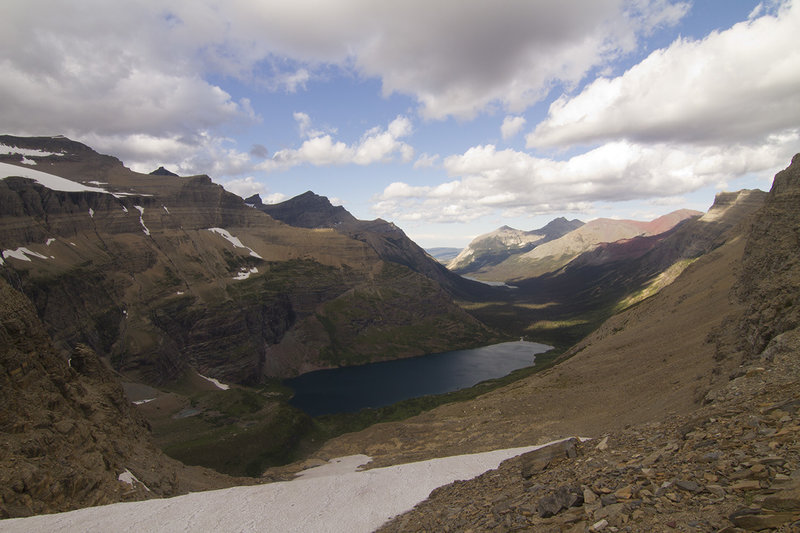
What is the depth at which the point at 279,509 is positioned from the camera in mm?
24438

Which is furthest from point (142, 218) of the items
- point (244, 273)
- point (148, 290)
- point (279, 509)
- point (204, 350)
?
point (279, 509)

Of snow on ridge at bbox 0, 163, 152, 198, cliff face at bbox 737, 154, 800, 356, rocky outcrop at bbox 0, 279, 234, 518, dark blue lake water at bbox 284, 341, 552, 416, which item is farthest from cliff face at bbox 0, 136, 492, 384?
cliff face at bbox 737, 154, 800, 356

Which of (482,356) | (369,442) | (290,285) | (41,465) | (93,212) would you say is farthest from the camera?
(290,285)

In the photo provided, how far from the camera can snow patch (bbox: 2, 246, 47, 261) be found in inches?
4738

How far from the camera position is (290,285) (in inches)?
7825

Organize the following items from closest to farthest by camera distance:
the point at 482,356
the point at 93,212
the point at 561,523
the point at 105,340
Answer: the point at 561,523
the point at 105,340
the point at 93,212
the point at 482,356

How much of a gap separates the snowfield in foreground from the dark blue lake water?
9781 cm

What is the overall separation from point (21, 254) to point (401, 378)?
12921 centimetres

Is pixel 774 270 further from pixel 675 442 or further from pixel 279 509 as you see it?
pixel 279 509

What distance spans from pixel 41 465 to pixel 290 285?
17458 cm

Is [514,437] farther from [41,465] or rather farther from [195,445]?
[195,445]

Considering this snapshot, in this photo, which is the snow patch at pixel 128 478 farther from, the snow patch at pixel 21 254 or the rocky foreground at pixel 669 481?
the snow patch at pixel 21 254

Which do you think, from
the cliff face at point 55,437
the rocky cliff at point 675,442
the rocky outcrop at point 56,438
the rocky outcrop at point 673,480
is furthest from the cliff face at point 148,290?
the rocky outcrop at point 673,480

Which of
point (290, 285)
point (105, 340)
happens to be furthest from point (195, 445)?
point (290, 285)
